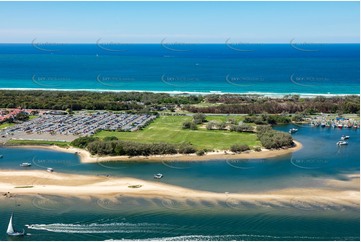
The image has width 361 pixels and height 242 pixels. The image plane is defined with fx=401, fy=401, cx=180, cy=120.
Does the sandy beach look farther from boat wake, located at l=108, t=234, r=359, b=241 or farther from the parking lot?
the parking lot

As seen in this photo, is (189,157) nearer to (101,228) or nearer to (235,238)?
(101,228)

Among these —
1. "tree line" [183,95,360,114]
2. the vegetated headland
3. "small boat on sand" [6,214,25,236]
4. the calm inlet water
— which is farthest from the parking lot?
"small boat on sand" [6,214,25,236]

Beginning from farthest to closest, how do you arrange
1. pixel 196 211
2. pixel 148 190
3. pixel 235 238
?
pixel 148 190 → pixel 196 211 → pixel 235 238

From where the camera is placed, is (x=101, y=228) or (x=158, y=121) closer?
(x=101, y=228)

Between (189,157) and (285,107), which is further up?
(285,107)

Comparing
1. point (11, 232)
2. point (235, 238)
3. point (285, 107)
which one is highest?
point (285, 107)

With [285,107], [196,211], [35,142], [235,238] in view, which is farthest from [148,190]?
[285,107]

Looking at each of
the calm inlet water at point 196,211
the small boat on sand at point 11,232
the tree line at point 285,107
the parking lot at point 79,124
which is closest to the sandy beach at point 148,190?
the calm inlet water at point 196,211

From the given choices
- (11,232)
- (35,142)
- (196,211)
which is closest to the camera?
(11,232)
